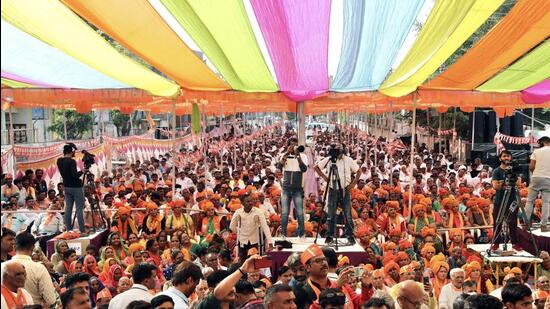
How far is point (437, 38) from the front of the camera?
7984 mm

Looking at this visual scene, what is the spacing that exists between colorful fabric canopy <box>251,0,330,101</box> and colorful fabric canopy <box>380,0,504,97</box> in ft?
3.40

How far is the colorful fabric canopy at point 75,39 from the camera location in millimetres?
6219

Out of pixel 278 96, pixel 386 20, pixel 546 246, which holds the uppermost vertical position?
pixel 386 20

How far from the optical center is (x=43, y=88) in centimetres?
980

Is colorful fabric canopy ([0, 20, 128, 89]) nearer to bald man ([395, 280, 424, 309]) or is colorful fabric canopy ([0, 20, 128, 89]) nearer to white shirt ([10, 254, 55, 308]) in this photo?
white shirt ([10, 254, 55, 308])

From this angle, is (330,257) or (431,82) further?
(431,82)

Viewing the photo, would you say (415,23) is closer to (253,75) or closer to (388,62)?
(388,62)

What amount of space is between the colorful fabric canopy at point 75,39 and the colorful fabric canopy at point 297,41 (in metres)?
1.68

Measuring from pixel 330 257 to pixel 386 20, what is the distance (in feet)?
11.6

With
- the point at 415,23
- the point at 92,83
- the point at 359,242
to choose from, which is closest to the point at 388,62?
the point at 415,23

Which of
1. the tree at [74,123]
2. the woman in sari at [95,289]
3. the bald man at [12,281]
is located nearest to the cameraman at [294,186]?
the woman in sari at [95,289]

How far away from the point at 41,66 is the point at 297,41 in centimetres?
338

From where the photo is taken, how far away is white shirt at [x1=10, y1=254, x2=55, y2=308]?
538 centimetres

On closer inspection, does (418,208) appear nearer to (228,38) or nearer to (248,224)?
(248,224)
